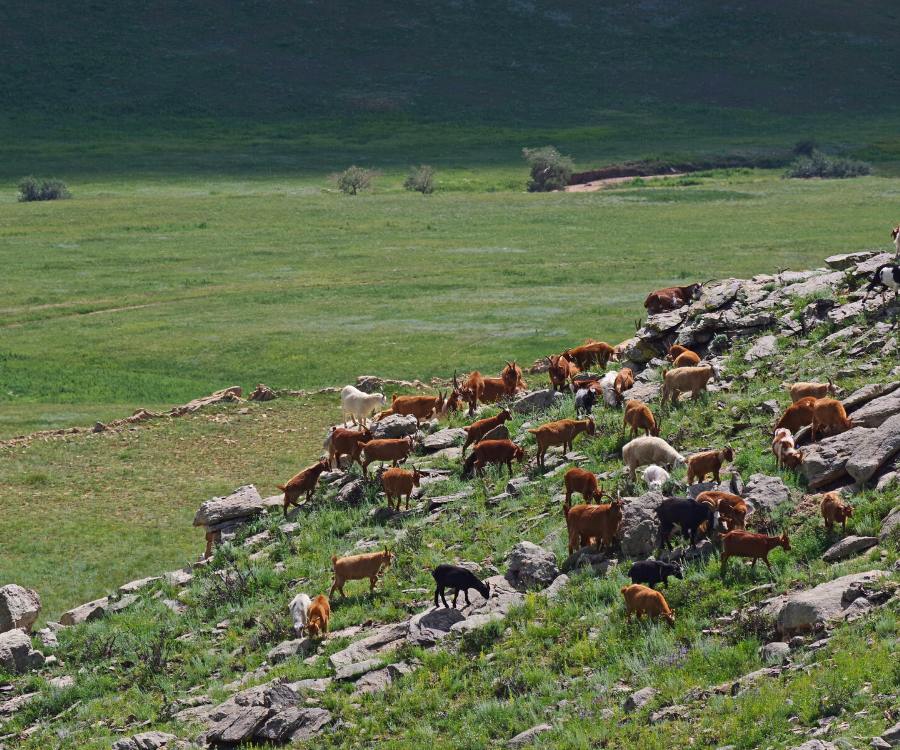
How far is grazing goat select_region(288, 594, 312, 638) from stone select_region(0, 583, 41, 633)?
5.45 metres

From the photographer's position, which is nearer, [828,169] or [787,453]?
[787,453]

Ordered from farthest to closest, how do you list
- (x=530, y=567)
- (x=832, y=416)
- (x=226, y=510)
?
(x=226, y=510) → (x=832, y=416) → (x=530, y=567)

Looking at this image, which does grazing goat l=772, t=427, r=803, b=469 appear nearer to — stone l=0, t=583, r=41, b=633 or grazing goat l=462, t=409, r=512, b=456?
grazing goat l=462, t=409, r=512, b=456

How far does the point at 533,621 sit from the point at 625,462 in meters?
5.00

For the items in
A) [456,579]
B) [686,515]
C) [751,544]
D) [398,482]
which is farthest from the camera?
[398,482]

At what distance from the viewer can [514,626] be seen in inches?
571

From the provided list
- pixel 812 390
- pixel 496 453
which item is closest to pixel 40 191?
pixel 496 453

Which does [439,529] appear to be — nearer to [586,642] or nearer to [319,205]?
[586,642]

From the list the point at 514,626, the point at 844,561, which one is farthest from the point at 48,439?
the point at 844,561

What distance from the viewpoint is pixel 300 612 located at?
16531 mm

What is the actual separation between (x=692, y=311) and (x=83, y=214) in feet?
234

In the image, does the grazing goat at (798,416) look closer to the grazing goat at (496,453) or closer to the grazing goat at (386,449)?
the grazing goat at (496,453)

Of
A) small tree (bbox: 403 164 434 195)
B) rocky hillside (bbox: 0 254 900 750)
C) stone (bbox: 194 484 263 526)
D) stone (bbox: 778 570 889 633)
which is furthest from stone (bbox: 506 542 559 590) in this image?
small tree (bbox: 403 164 434 195)

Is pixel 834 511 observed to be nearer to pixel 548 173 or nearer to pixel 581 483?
pixel 581 483
